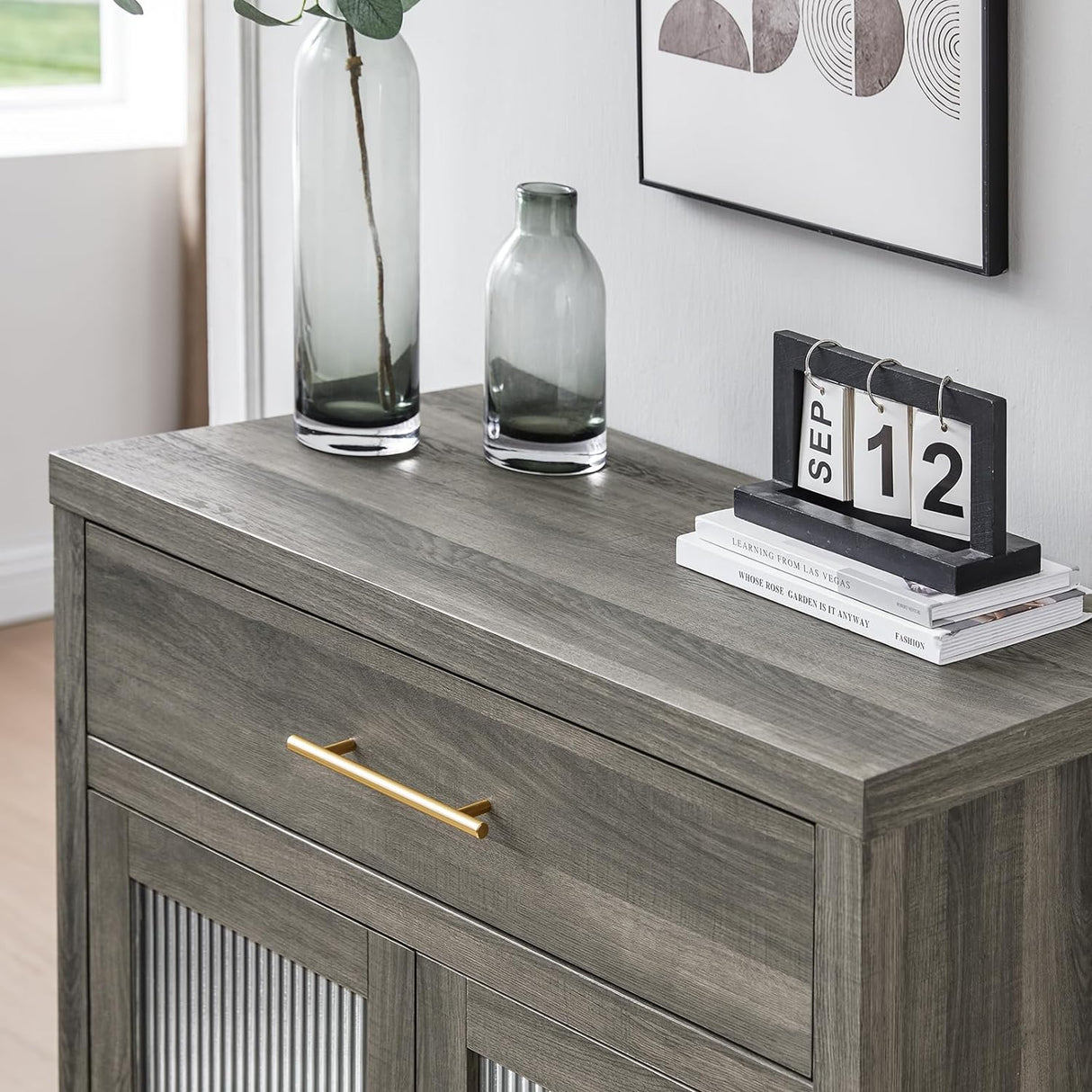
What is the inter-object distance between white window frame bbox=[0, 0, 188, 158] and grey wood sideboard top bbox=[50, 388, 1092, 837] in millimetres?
2240

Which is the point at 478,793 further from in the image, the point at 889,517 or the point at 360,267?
the point at 360,267

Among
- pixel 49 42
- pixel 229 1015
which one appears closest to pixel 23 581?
pixel 49 42

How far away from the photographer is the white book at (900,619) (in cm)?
118

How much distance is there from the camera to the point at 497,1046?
1.32 metres

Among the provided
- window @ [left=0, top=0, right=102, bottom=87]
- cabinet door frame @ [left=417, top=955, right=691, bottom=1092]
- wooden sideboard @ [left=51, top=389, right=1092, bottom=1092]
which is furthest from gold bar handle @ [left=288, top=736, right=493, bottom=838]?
window @ [left=0, top=0, right=102, bottom=87]

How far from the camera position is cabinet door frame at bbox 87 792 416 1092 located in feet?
4.61

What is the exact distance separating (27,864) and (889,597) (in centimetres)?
190

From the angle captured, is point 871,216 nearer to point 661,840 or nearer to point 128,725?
point 661,840

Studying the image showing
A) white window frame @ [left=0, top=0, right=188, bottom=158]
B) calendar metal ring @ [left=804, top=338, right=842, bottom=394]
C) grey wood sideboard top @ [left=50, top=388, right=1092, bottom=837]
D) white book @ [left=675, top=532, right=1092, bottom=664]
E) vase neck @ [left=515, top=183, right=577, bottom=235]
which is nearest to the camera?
grey wood sideboard top @ [left=50, top=388, right=1092, bottom=837]

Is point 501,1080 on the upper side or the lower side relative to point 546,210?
lower

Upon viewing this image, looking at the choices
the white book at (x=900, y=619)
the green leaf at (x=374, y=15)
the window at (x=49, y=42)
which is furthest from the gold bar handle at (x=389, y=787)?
the window at (x=49, y=42)

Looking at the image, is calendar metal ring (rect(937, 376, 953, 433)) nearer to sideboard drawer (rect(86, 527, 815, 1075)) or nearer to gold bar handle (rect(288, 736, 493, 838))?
sideboard drawer (rect(86, 527, 815, 1075))

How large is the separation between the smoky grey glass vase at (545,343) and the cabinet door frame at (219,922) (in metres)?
0.42

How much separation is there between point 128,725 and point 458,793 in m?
0.43
